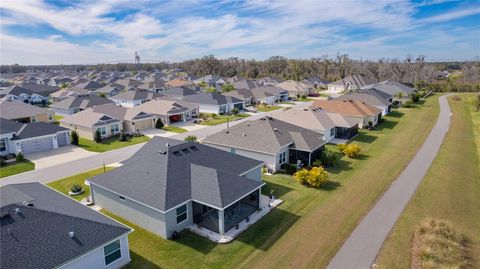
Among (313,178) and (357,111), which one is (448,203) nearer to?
(313,178)

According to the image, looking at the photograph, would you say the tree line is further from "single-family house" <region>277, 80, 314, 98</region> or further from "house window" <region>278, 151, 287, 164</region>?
"house window" <region>278, 151, 287, 164</region>

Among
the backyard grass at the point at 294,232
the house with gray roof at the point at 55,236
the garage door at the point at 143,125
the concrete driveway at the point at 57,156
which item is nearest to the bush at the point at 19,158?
the concrete driveway at the point at 57,156

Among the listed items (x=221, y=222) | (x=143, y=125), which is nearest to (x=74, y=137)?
(x=143, y=125)

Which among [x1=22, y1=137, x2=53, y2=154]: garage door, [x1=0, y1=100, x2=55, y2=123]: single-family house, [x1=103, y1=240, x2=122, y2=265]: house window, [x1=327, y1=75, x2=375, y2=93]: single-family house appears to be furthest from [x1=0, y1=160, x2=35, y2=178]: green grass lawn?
[x1=327, y1=75, x2=375, y2=93]: single-family house

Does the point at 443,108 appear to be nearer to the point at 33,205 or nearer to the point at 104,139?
the point at 104,139

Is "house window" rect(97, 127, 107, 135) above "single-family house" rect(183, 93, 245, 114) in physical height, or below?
below

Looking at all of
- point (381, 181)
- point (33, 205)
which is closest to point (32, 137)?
point (33, 205)
